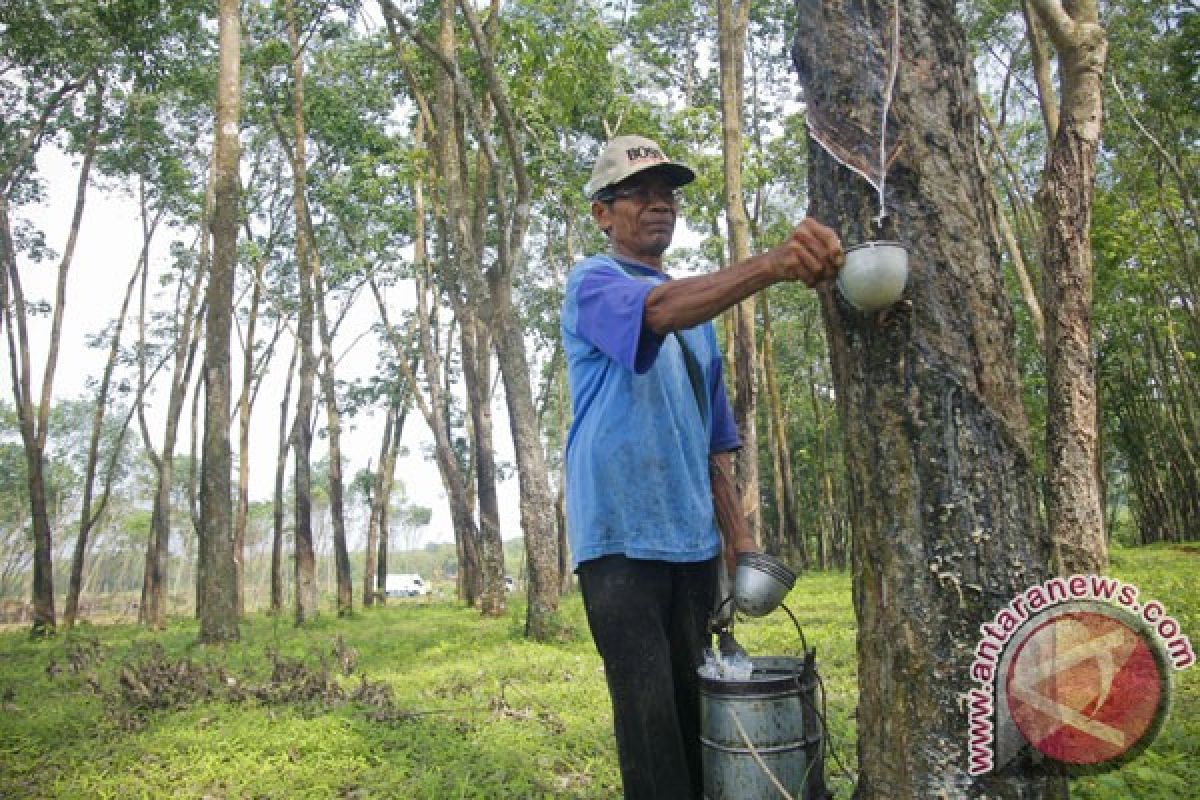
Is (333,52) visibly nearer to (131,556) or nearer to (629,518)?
(629,518)

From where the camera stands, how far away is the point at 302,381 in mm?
13680

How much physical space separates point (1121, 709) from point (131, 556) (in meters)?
56.0

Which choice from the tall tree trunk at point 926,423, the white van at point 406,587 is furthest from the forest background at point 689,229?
the white van at point 406,587

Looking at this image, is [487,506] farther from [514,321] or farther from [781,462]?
[781,462]

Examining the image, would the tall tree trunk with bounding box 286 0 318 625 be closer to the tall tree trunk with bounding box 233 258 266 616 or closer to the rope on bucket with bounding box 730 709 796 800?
the tall tree trunk with bounding box 233 258 266 616

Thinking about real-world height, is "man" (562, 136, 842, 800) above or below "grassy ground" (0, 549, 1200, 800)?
above

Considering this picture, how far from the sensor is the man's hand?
1621 millimetres

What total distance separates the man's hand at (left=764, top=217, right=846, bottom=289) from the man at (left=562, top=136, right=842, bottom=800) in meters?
0.17

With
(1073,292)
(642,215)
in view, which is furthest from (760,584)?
(1073,292)

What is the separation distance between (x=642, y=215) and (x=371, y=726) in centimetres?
365

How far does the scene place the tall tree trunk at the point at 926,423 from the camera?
1.62m

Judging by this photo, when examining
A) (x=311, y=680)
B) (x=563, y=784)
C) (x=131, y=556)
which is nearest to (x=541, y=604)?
(x=311, y=680)

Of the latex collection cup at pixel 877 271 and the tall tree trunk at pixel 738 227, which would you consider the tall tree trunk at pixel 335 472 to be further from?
the latex collection cup at pixel 877 271

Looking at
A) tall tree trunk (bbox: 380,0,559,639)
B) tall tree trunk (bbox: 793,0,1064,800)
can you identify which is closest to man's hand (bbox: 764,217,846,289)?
tall tree trunk (bbox: 793,0,1064,800)
